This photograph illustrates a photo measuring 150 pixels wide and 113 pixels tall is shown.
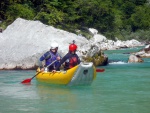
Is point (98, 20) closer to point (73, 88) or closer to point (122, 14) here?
point (122, 14)

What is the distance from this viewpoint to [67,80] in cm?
1423

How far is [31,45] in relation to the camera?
67.2 feet

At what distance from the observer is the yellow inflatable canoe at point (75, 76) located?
45.1ft

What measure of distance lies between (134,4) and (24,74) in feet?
192

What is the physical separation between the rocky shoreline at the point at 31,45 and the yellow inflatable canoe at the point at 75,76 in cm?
530

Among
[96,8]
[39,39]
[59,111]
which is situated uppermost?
[96,8]

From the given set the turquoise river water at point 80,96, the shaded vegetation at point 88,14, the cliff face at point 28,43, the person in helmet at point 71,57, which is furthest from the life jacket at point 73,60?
the shaded vegetation at point 88,14

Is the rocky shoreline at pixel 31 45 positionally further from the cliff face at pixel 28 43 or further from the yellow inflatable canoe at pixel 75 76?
the yellow inflatable canoe at pixel 75 76

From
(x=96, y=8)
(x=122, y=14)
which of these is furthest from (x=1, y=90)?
(x=122, y=14)

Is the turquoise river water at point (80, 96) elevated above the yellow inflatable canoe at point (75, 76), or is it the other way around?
the yellow inflatable canoe at point (75, 76)

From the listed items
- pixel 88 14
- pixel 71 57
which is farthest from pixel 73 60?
pixel 88 14

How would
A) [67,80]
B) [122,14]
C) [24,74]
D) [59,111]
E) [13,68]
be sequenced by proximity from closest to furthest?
[59,111] → [67,80] → [24,74] → [13,68] → [122,14]

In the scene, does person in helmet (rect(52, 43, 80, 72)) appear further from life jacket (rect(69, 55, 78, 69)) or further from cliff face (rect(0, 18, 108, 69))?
cliff face (rect(0, 18, 108, 69))

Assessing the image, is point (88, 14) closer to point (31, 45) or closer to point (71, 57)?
point (31, 45)
